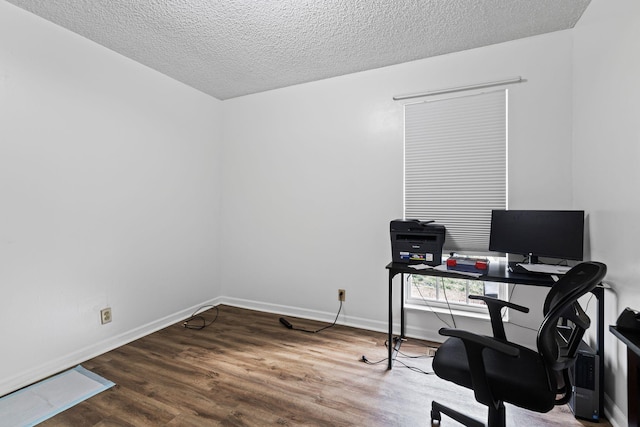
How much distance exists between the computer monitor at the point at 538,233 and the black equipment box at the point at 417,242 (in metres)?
0.45

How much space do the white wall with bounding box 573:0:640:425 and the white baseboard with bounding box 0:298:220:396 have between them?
3.56 metres

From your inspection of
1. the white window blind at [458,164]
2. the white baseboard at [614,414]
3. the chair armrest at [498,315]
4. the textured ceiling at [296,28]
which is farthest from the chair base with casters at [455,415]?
the textured ceiling at [296,28]

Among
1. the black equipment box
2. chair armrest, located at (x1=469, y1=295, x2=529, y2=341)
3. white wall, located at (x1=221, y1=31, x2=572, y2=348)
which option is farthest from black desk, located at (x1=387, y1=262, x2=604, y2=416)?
white wall, located at (x1=221, y1=31, x2=572, y2=348)

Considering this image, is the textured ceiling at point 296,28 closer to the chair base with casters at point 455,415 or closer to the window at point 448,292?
the window at point 448,292

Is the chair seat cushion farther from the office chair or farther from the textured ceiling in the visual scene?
the textured ceiling

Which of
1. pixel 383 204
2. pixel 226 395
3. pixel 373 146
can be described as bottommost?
pixel 226 395

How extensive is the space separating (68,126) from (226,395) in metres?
2.34

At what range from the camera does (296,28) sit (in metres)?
2.36

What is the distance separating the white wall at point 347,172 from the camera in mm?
2486

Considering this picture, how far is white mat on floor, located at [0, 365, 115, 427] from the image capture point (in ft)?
5.94

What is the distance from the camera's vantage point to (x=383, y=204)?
9.91ft

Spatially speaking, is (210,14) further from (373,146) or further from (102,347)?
(102,347)

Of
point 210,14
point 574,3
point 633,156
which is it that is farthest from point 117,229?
point 574,3

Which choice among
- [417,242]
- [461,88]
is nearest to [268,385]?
[417,242]
